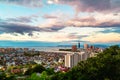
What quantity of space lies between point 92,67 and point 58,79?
1.38 metres

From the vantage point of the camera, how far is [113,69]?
7.40 meters

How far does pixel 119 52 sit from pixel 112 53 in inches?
9.3

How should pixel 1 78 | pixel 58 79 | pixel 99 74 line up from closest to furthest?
pixel 99 74 < pixel 58 79 < pixel 1 78

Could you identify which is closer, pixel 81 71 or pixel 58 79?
pixel 81 71

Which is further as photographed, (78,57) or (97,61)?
(78,57)

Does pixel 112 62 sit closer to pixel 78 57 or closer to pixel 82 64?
pixel 82 64

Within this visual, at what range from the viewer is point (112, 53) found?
8.17 meters

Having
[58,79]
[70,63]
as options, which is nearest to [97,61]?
[58,79]

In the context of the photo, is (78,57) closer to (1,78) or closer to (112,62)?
(1,78)

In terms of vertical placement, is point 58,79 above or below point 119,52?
below

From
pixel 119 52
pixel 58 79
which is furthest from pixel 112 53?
pixel 58 79

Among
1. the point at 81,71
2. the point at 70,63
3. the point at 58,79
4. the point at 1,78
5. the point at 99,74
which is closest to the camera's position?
the point at 99,74

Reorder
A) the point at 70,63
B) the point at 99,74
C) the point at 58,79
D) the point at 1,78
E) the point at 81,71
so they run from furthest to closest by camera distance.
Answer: the point at 70,63 → the point at 1,78 → the point at 58,79 → the point at 81,71 → the point at 99,74

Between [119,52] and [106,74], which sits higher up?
[119,52]
